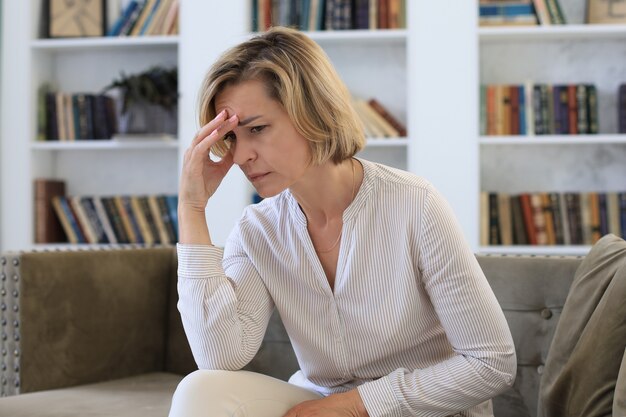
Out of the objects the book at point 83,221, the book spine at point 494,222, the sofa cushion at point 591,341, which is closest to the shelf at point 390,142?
the book spine at point 494,222

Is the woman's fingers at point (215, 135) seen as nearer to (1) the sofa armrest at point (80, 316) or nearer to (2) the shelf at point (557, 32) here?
(1) the sofa armrest at point (80, 316)

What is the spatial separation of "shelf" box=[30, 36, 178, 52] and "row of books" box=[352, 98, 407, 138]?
0.86 metres

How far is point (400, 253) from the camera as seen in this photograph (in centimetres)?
156

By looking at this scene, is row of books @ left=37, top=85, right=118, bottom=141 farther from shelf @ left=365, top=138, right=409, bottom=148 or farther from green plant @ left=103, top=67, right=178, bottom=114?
shelf @ left=365, top=138, right=409, bottom=148

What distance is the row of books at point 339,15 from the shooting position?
143 inches

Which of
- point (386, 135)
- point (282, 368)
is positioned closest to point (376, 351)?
point (282, 368)

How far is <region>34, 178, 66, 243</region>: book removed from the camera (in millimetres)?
3848

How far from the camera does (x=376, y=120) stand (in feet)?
12.1

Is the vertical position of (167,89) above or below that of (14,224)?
above

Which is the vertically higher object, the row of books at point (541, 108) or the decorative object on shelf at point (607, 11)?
the decorative object on shelf at point (607, 11)

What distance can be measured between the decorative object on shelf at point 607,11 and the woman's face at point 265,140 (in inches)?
94.5

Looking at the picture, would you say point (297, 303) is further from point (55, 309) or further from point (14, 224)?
point (14, 224)

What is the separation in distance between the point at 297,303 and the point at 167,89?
2281 millimetres

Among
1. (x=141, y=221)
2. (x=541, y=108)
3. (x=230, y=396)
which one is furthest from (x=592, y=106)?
(x=230, y=396)
